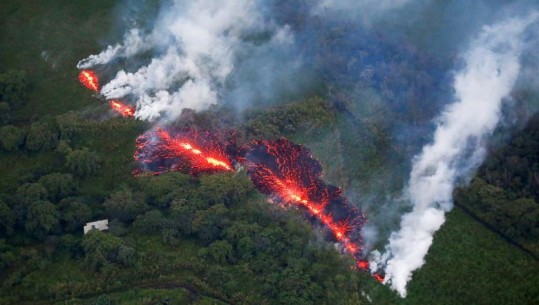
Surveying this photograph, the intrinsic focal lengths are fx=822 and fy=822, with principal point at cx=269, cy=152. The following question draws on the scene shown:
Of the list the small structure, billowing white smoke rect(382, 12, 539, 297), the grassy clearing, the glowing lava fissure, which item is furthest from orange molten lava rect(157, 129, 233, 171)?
billowing white smoke rect(382, 12, 539, 297)

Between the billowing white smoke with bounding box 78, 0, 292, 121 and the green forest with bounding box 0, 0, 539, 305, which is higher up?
the billowing white smoke with bounding box 78, 0, 292, 121

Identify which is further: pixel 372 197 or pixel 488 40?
pixel 488 40

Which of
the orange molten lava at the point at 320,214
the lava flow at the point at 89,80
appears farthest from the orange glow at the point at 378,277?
the lava flow at the point at 89,80

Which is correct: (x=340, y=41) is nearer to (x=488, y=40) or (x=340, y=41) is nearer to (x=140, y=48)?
(x=488, y=40)

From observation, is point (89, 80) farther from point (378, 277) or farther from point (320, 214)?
point (378, 277)

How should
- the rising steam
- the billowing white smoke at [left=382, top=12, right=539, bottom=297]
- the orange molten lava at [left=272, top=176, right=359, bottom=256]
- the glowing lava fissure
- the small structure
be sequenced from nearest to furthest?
the billowing white smoke at [left=382, top=12, right=539, bottom=297]
the orange molten lava at [left=272, top=176, right=359, bottom=256]
the glowing lava fissure
the rising steam
the small structure

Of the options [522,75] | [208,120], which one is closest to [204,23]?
[208,120]

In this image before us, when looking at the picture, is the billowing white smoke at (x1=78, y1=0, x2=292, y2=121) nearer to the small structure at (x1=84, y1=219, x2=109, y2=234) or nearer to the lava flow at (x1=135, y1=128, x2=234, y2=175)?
the lava flow at (x1=135, y1=128, x2=234, y2=175)

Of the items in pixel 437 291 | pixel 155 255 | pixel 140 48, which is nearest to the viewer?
pixel 437 291
